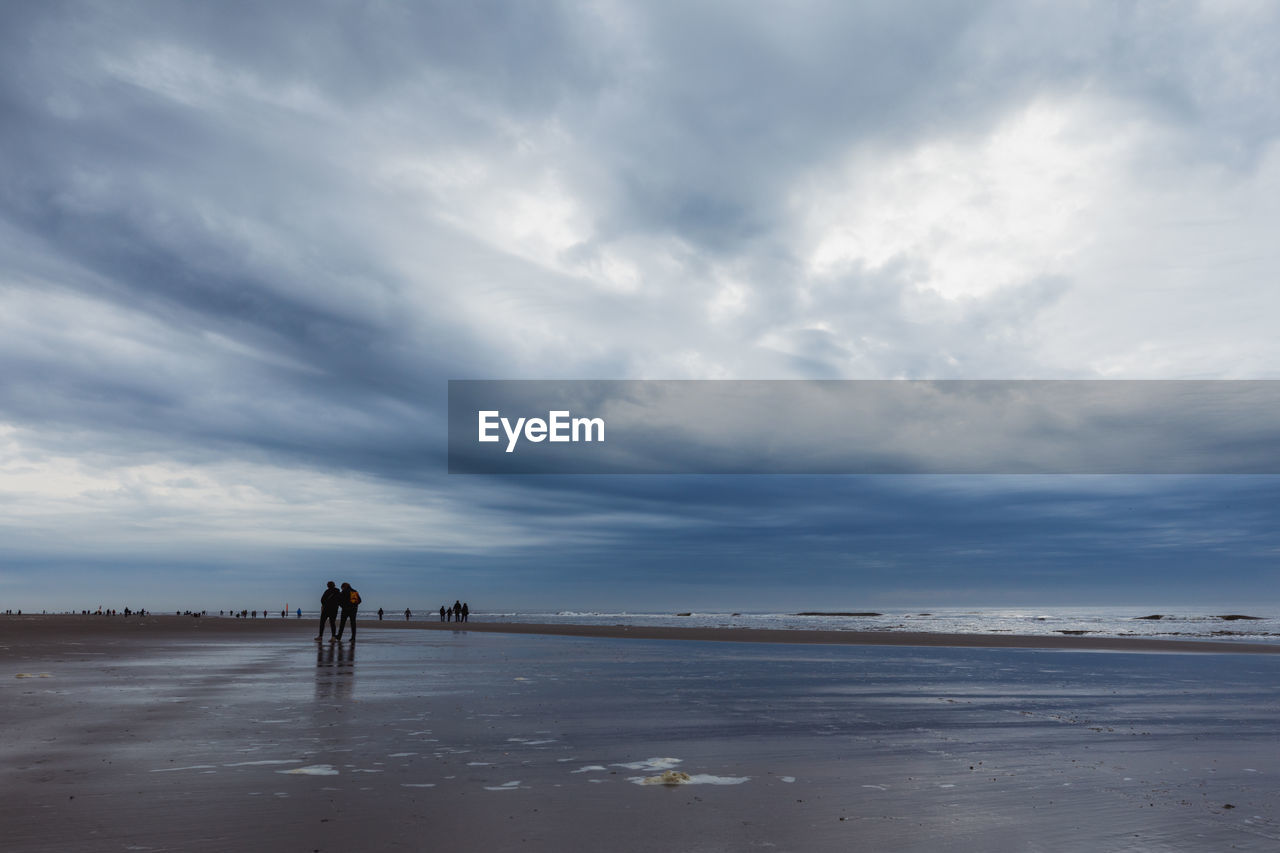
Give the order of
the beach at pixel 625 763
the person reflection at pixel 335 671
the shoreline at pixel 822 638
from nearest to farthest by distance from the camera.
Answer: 1. the beach at pixel 625 763
2. the person reflection at pixel 335 671
3. the shoreline at pixel 822 638

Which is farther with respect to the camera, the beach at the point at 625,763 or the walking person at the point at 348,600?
the walking person at the point at 348,600

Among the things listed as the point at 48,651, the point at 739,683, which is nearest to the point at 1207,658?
the point at 739,683

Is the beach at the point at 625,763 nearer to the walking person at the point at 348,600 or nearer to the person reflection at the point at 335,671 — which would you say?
the person reflection at the point at 335,671

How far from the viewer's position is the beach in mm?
6703

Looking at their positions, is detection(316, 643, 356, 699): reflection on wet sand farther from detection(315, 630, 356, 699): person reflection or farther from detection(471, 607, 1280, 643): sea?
detection(471, 607, 1280, 643): sea

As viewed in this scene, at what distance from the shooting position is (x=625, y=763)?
31.7 feet

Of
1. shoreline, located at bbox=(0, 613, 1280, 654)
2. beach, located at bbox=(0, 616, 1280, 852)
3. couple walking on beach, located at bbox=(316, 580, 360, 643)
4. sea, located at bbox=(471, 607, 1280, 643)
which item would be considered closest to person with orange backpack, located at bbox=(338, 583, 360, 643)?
couple walking on beach, located at bbox=(316, 580, 360, 643)

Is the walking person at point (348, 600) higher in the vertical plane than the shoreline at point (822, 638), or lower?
higher

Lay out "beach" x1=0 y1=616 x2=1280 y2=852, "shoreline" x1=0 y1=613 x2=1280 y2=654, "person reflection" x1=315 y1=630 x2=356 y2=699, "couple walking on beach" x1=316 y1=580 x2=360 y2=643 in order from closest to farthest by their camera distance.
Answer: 1. "beach" x1=0 y1=616 x2=1280 y2=852
2. "person reflection" x1=315 y1=630 x2=356 y2=699
3. "couple walking on beach" x1=316 y1=580 x2=360 y2=643
4. "shoreline" x1=0 y1=613 x2=1280 y2=654

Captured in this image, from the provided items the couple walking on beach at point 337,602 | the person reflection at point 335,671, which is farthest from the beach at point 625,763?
the couple walking on beach at point 337,602

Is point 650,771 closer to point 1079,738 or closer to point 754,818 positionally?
point 754,818

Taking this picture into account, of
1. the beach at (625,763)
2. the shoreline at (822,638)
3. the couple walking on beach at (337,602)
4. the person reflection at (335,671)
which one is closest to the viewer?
the beach at (625,763)

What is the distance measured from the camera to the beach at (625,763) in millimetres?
6703

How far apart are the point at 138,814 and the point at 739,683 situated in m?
14.9
